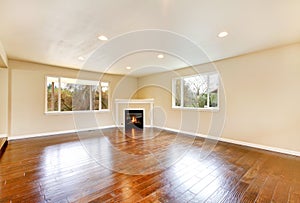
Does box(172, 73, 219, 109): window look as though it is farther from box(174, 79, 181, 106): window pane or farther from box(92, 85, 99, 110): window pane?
box(92, 85, 99, 110): window pane

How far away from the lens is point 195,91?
17.5 feet

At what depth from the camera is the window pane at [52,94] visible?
5.24 meters

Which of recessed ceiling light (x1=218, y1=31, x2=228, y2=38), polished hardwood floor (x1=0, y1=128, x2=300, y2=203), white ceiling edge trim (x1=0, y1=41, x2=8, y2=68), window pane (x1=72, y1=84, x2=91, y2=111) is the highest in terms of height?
recessed ceiling light (x1=218, y1=31, x2=228, y2=38)

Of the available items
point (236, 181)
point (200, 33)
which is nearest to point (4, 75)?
point (200, 33)

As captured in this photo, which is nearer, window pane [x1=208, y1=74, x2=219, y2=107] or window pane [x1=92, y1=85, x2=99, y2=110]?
window pane [x1=208, y1=74, x2=219, y2=107]

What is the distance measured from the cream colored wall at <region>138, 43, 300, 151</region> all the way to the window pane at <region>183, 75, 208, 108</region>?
1.10 feet

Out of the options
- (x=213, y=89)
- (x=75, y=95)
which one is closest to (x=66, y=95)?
(x=75, y=95)

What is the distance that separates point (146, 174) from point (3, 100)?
4.72 meters

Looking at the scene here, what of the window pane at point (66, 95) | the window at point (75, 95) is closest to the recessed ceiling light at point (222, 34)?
the window at point (75, 95)

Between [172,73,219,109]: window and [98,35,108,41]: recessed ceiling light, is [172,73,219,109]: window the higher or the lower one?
the lower one

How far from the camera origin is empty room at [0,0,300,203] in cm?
205

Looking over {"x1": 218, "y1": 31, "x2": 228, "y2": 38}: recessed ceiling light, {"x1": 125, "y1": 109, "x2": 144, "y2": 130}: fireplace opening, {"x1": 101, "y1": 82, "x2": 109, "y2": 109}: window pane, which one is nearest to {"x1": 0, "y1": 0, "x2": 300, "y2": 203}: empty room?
{"x1": 218, "y1": 31, "x2": 228, "y2": 38}: recessed ceiling light

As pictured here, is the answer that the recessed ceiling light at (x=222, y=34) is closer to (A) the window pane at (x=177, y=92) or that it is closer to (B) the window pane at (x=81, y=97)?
(A) the window pane at (x=177, y=92)

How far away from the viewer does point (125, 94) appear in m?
7.20
